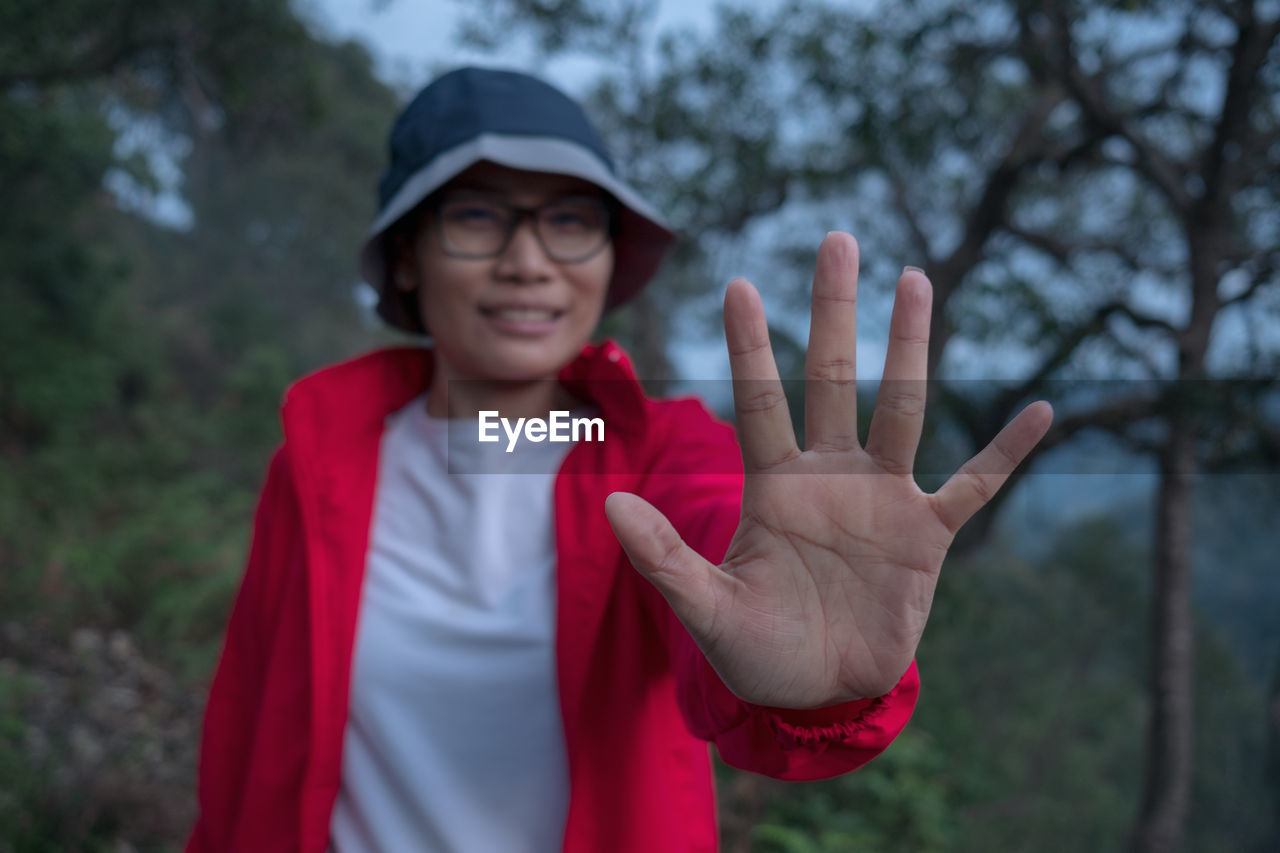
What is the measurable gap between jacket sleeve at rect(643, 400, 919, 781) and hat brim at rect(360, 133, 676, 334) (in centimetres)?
49

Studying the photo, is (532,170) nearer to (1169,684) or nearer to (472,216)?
(472,216)

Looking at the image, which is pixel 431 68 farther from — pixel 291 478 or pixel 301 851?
pixel 301 851

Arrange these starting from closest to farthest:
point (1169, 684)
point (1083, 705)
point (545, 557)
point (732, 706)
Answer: point (732, 706)
point (545, 557)
point (1169, 684)
point (1083, 705)

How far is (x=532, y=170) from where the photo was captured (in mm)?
1257

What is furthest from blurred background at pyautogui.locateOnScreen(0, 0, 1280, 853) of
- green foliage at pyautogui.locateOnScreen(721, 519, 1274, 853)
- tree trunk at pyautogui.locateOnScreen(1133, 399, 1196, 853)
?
green foliage at pyautogui.locateOnScreen(721, 519, 1274, 853)

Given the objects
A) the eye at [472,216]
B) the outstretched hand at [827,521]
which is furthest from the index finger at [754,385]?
the eye at [472,216]

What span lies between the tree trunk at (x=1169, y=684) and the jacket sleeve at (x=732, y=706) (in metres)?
4.88

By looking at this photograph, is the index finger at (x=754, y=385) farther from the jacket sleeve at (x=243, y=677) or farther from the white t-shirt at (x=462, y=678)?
the jacket sleeve at (x=243, y=677)

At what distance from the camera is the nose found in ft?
4.13

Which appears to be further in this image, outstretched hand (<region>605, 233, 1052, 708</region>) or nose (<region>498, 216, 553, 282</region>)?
nose (<region>498, 216, 553, 282</region>)

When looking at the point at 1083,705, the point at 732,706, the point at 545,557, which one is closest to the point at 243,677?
the point at 545,557

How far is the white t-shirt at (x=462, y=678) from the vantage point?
1144mm

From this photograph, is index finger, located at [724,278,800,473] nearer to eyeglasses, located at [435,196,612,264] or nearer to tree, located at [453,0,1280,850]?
eyeglasses, located at [435,196,612,264]

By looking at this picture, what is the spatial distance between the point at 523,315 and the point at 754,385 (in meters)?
0.61
